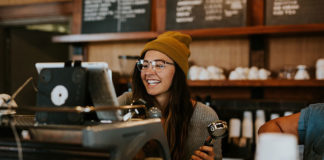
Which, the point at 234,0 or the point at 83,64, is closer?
the point at 83,64

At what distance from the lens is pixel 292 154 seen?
660mm

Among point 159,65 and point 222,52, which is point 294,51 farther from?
point 159,65

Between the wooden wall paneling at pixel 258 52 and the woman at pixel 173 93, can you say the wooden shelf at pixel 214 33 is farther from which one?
the woman at pixel 173 93

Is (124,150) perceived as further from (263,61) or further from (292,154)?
(263,61)

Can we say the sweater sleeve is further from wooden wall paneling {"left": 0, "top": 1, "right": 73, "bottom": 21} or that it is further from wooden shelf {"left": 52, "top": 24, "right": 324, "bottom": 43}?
wooden wall paneling {"left": 0, "top": 1, "right": 73, "bottom": 21}

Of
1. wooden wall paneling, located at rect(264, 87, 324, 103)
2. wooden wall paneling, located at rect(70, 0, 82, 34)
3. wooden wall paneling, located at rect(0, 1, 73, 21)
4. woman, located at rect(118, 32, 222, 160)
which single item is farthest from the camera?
wooden wall paneling, located at rect(0, 1, 73, 21)

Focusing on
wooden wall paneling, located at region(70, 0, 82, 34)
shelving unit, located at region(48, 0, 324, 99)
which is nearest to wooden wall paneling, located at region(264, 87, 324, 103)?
shelving unit, located at region(48, 0, 324, 99)

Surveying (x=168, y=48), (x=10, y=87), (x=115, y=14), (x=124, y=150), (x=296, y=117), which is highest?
(x=115, y=14)

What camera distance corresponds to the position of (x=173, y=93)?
181cm

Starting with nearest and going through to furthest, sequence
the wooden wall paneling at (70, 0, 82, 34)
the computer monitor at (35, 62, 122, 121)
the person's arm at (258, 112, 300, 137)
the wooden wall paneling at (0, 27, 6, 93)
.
→ the computer monitor at (35, 62, 122, 121) < the person's arm at (258, 112, 300, 137) < the wooden wall paneling at (70, 0, 82, 34) < the wooden wall paneling at (0, 27, 6, 93)

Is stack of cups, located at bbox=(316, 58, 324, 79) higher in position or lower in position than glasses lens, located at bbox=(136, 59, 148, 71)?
lower

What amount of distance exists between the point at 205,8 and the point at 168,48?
3.97 ft

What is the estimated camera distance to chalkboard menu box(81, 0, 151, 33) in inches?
118

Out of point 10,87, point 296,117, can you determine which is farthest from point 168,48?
→ point 10,87
